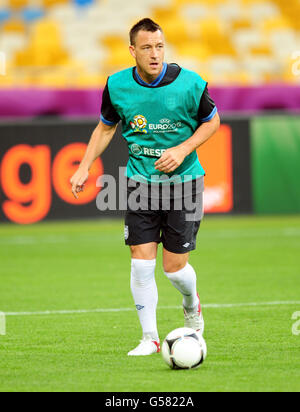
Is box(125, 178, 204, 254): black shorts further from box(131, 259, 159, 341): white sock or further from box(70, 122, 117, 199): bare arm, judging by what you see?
box(70, 122, 117, 199): bare arm

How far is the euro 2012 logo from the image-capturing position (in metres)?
5.93

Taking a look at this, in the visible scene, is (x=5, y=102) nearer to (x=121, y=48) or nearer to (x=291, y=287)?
(x=121, y=48)

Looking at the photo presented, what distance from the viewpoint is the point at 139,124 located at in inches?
234

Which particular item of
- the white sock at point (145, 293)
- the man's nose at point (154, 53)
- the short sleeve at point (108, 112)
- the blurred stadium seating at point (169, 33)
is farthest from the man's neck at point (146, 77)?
the blurred stadium seating at point (169, 33)

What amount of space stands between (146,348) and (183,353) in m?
0.62

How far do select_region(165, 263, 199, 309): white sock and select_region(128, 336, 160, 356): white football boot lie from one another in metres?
0.46

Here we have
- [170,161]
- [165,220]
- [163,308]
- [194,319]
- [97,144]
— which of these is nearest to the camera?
[170,161]

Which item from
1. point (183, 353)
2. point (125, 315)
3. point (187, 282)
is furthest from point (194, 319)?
point (125, 315)

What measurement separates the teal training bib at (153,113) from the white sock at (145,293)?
0.61 m

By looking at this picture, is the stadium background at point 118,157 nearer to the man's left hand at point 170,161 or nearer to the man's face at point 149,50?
the man's left hand at point 170,161

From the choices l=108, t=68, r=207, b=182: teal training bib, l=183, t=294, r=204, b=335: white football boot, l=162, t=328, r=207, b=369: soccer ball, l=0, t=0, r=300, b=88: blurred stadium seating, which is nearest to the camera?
l=162, t=328, r=207, b=369: soccer ball

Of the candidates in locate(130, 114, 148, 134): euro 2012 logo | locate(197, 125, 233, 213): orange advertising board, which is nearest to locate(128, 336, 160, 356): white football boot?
locate(130, 114, 148, 134): euro 2012 logo

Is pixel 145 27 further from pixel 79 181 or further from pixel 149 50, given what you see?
pixel 79 181

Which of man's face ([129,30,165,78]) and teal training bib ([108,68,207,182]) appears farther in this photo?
teal training bib ([108,68,207,182])
